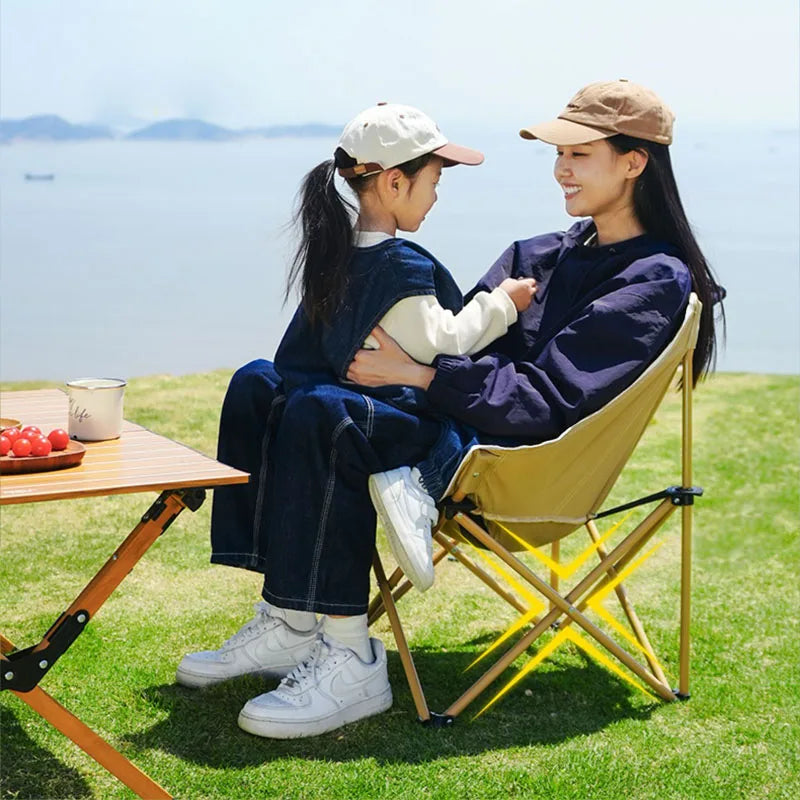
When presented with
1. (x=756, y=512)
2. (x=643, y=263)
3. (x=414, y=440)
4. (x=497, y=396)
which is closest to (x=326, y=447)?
(x=414, y=440)

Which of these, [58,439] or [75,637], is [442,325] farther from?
[75,637]

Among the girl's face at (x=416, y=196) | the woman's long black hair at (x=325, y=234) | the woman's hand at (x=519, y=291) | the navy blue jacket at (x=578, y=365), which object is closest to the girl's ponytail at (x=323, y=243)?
the woman's long black hair at (x=325, y=234)

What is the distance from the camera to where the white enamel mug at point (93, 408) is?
2.70 meters

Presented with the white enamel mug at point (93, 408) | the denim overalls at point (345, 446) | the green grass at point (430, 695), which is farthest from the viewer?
the denim overalls at point (345, 446)

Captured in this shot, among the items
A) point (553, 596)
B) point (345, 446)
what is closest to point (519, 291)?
point (345, 446)

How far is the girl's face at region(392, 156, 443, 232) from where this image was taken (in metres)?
3.08

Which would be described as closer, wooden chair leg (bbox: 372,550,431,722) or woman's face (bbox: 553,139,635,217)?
wooden chair leg (bbox: 372,550,431,722)

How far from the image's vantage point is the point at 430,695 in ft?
10.9

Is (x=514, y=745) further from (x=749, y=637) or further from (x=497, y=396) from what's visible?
(x=749, y=637)

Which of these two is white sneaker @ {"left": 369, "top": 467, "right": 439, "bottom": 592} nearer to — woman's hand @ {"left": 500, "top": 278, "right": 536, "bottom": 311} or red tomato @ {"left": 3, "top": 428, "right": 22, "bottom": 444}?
woman's hand @ {"left": 500, "top": 278, "right": 536, "bottom": 311}

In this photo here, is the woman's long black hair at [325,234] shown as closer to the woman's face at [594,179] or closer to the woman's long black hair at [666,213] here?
the woman's face at [594,179]

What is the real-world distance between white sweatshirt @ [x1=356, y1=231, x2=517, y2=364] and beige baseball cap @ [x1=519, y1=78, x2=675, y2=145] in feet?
1.48

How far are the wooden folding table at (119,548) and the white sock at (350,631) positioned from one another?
57 centimetres

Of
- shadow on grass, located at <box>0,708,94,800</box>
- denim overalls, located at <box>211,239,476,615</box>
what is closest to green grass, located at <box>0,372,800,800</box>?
shadow on grass, located at <box>0,708,94,800</box>
